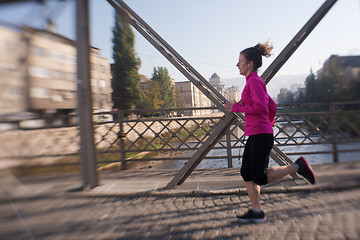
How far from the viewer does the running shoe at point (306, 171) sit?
2322 mm

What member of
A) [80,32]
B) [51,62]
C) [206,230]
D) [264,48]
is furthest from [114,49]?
[206,230]

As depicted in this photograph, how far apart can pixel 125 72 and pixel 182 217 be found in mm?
3974

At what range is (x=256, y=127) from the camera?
2.15 meters

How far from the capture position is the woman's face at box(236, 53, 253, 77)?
2.25m

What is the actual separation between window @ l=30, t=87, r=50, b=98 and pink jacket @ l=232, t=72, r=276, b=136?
170 cm

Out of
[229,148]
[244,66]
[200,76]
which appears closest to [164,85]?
[229,148]

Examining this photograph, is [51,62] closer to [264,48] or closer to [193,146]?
[264,48]

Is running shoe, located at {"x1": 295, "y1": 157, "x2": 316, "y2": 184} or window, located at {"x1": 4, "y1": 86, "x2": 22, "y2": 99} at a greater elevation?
window, located at {"x1": 4, "y1": 86, "x2": 22, "y2": 99}

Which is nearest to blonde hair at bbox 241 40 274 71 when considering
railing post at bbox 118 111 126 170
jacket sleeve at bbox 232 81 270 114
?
jacket sleeve at bbox 232 81 270 114

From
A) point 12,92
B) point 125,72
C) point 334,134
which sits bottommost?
point 334,134

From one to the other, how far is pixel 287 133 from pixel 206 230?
3260mm

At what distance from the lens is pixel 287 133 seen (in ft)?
15.1

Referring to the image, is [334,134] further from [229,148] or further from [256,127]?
[256,127]

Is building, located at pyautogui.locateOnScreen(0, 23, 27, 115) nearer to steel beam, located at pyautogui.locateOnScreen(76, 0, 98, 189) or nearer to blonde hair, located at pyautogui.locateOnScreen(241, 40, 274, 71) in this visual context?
steel beam, located at pyautogui.locateOnScreen(76, 0, 98, 189)
